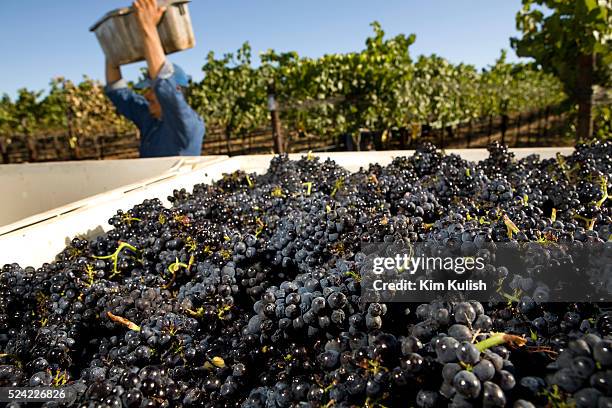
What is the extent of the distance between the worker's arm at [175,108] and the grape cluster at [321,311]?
247cm

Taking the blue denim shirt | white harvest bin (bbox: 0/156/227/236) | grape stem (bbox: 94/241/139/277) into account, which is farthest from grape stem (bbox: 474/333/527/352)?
the blue denim shirt

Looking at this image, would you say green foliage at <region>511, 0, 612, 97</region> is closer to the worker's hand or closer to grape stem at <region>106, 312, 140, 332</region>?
the worker's hand

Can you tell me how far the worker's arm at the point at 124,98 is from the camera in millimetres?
4332

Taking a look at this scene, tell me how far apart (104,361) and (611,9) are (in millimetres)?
5282

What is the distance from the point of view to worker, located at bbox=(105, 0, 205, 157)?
134 inches

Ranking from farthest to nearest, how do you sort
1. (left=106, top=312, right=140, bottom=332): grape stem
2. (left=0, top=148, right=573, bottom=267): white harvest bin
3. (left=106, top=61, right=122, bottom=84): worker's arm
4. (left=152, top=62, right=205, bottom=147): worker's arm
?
(left=106, top=61, right=122, bottom=84): worker's arm < (left=152, top=62, right=205, bottom=147): worker's arm < (left=0, top=148, right=573, bottom=267): white harvest bin < (left=106, top=312, right=140, bottom=332): grape stem

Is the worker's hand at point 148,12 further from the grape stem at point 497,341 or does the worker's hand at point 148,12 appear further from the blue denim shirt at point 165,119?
the grape stem at point 497,341

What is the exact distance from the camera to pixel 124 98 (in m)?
4.48

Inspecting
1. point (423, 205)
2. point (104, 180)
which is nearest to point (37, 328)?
point (423, 205)

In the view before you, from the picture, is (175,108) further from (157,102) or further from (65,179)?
(65,179)

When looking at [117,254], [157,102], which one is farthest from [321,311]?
[157,102]

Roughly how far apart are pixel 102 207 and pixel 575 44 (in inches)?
204

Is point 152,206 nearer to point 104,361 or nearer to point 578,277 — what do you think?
point 104,361

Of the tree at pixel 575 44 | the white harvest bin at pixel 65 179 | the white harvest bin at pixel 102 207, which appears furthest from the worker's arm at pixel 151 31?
the tree at pixel 575 44
